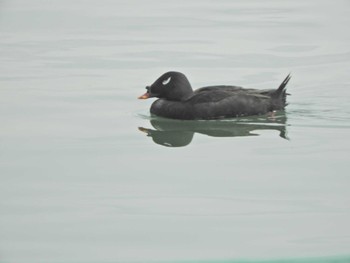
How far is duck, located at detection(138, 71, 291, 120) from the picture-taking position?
1195cm

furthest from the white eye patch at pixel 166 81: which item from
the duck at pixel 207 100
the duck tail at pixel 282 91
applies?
the duck tail at pixel 282 91

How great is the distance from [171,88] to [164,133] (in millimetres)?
1170

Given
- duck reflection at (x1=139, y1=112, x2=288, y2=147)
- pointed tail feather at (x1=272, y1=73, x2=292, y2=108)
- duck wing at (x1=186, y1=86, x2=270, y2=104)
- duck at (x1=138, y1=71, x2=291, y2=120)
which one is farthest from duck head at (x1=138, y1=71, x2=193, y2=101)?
pointed tail feather at (x1=272, y1=73, x2=292, y2=108)

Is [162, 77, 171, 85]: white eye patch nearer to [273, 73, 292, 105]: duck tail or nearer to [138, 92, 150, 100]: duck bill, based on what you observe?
[138, 92, 150, 100]: duck bill

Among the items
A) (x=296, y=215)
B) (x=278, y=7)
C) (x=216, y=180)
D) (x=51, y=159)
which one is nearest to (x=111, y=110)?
(x=51, y=159)

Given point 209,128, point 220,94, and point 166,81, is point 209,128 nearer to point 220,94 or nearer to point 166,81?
point 220,94

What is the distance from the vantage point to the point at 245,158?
973 centimetres

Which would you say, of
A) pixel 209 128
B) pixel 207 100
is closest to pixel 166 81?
pixel 207 100

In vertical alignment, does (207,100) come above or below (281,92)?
below

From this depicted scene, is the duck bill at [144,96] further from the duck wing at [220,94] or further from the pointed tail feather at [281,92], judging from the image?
the pointed tail feather at [281,92]

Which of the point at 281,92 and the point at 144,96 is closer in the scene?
the point at 144,96

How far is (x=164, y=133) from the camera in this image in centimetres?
1120

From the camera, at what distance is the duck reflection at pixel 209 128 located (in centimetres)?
1090

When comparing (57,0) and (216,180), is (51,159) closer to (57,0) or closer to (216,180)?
(216,180)
